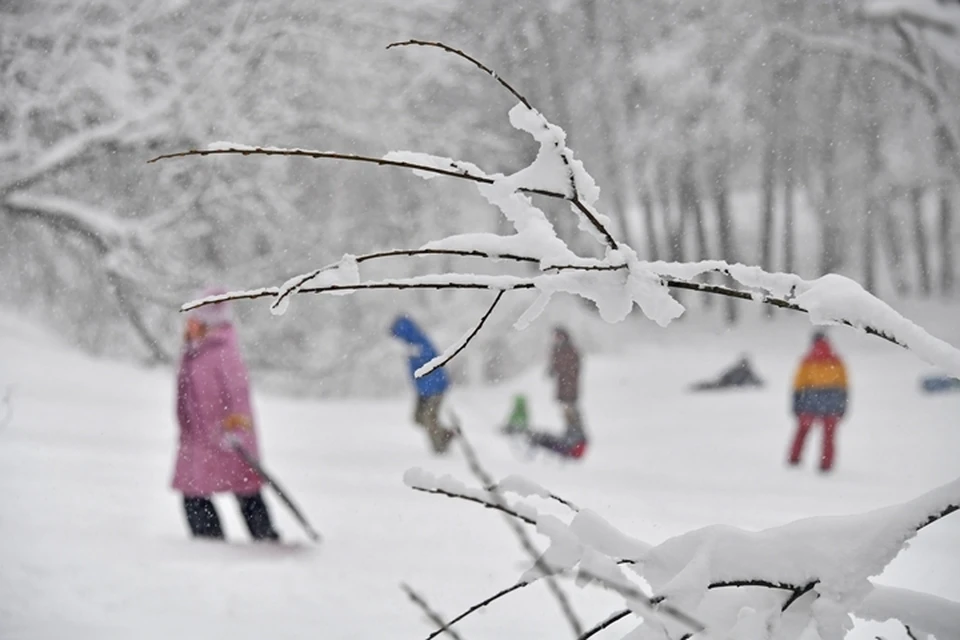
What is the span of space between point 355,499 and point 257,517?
1269 mm

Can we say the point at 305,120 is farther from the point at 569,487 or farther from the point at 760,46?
the point at 760,46

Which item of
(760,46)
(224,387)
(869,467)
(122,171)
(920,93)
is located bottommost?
(869,467)

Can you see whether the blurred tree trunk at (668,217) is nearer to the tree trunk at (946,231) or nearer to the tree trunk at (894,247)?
the tree trunk at (894,247)

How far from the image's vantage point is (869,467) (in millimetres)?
6359

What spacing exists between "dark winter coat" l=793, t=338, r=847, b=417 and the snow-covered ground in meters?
0.45

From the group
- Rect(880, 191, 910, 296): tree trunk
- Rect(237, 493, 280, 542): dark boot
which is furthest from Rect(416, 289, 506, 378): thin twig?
Rect(880, 191, 910, 296): tree trunk

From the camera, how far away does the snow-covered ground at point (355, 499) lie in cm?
232

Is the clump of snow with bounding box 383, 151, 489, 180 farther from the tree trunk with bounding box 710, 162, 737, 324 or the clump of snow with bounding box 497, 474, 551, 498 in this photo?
the tree trunk with bounding box 710, 162, 737, 324

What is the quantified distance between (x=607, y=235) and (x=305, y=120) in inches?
273

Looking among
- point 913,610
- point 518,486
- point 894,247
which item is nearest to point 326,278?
point 518,486

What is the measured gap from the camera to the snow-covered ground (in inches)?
91.5


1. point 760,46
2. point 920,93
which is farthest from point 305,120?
point 920,93

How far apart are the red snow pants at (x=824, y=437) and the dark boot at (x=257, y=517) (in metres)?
4.01

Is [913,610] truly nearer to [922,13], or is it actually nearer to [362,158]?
[362,158]
